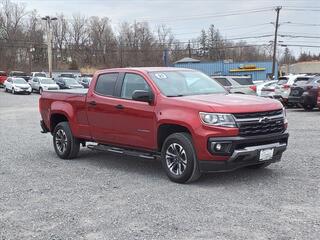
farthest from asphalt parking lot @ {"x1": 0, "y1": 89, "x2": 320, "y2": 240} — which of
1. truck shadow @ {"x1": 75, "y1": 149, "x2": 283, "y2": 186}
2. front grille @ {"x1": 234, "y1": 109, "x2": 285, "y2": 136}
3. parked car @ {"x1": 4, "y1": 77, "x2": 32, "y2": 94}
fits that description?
parked car @ {"x1": 4, "y1": 77, "x2": 32, "y2": 94}

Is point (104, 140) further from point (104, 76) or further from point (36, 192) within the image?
point (36, 192)

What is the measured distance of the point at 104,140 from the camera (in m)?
8.77

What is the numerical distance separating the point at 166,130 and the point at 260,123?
147 centimetres

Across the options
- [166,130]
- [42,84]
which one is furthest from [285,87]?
[42,84]

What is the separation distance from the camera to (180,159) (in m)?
7.25

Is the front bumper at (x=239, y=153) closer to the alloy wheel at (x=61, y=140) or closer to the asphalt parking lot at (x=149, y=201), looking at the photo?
the asphalt parking lot at (x=149, y=201)

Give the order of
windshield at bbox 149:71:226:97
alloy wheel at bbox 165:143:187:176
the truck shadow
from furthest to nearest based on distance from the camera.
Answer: windshield at bbox 149:71:226:97 < the truck shadow < alloy wheel at bbox 165:143:187:176

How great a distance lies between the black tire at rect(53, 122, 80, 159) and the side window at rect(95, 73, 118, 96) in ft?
4.24

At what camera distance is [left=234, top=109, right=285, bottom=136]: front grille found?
6.84 m

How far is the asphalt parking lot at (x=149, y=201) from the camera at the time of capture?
5129 mm

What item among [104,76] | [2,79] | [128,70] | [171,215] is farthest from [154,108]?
[2,79]

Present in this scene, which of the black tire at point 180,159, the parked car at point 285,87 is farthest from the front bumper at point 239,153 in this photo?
the parked car at point 285,87

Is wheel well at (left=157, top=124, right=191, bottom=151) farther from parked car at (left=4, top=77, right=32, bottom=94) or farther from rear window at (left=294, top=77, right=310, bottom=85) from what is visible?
parked car at (left=4, top=77, right=32, bottom=94)

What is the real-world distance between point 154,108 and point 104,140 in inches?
62.8
